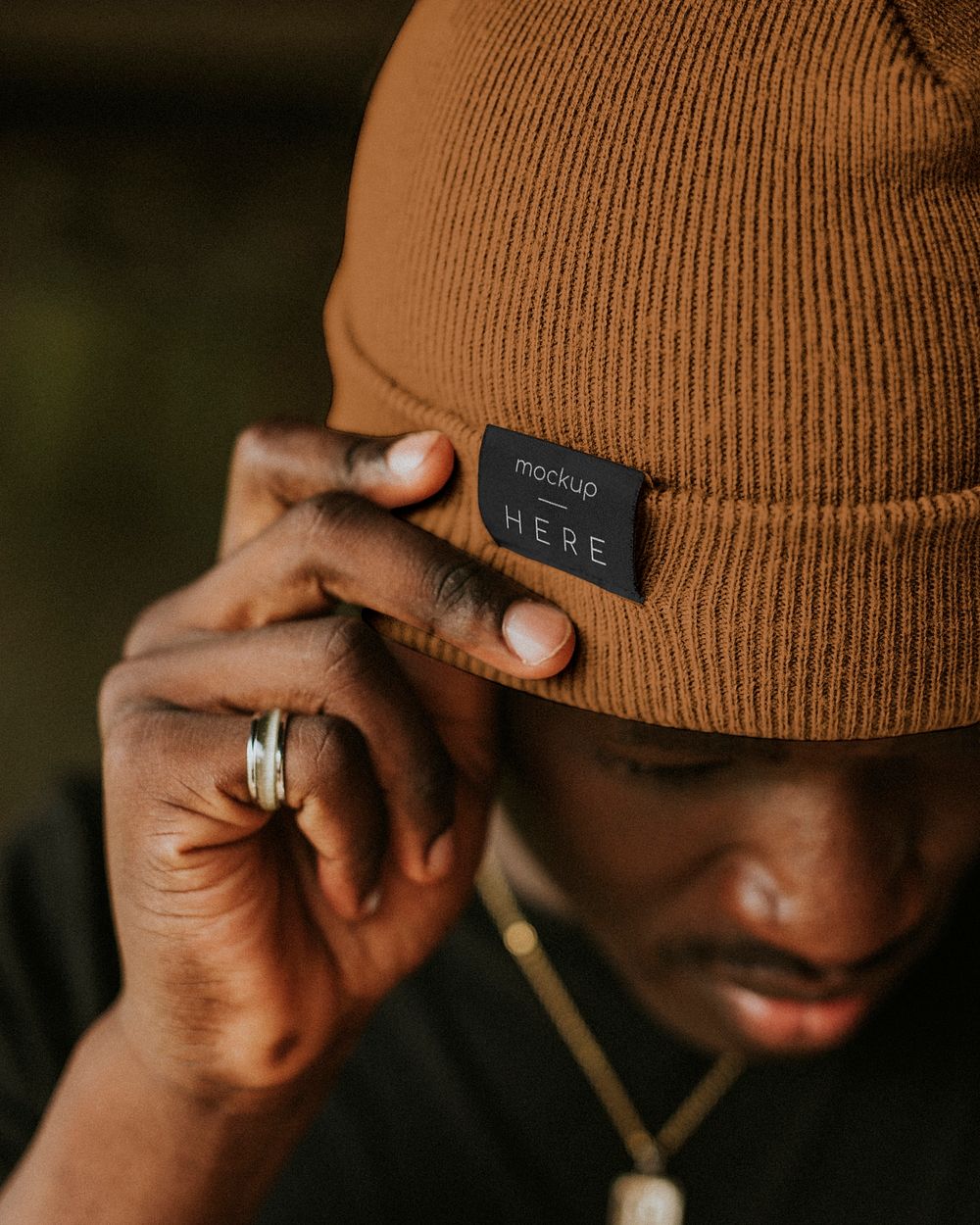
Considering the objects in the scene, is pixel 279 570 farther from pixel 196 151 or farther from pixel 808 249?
pixel 196 151

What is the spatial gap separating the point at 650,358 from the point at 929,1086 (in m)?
0.72

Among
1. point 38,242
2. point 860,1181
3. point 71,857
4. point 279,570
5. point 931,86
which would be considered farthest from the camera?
point 38,242

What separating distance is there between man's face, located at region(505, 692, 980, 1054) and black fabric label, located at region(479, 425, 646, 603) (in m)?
0.12

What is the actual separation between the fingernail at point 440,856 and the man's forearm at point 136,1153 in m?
0.19

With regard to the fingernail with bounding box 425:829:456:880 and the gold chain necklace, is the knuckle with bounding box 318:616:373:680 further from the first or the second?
the gold chain necklace

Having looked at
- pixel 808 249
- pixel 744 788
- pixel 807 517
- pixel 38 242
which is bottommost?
pixel 38 242

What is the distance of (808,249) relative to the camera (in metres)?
0.57

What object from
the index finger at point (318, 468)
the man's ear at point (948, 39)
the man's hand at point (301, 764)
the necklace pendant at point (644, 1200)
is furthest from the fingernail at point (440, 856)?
the man's ear at point (948, 39)

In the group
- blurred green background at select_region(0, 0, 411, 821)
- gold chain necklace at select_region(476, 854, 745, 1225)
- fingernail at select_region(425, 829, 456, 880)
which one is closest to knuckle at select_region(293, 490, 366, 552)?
fingernail at select_region(425, 829, 456, 880)

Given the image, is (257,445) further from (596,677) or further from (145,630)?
(596,677)

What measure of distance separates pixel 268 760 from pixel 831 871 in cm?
34

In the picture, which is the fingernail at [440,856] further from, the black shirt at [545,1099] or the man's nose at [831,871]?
the black shirt at [545,1099]

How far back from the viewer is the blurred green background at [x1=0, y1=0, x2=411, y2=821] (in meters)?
1.83

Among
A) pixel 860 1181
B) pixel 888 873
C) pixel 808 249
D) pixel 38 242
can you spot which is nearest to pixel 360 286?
pixel 808 249
